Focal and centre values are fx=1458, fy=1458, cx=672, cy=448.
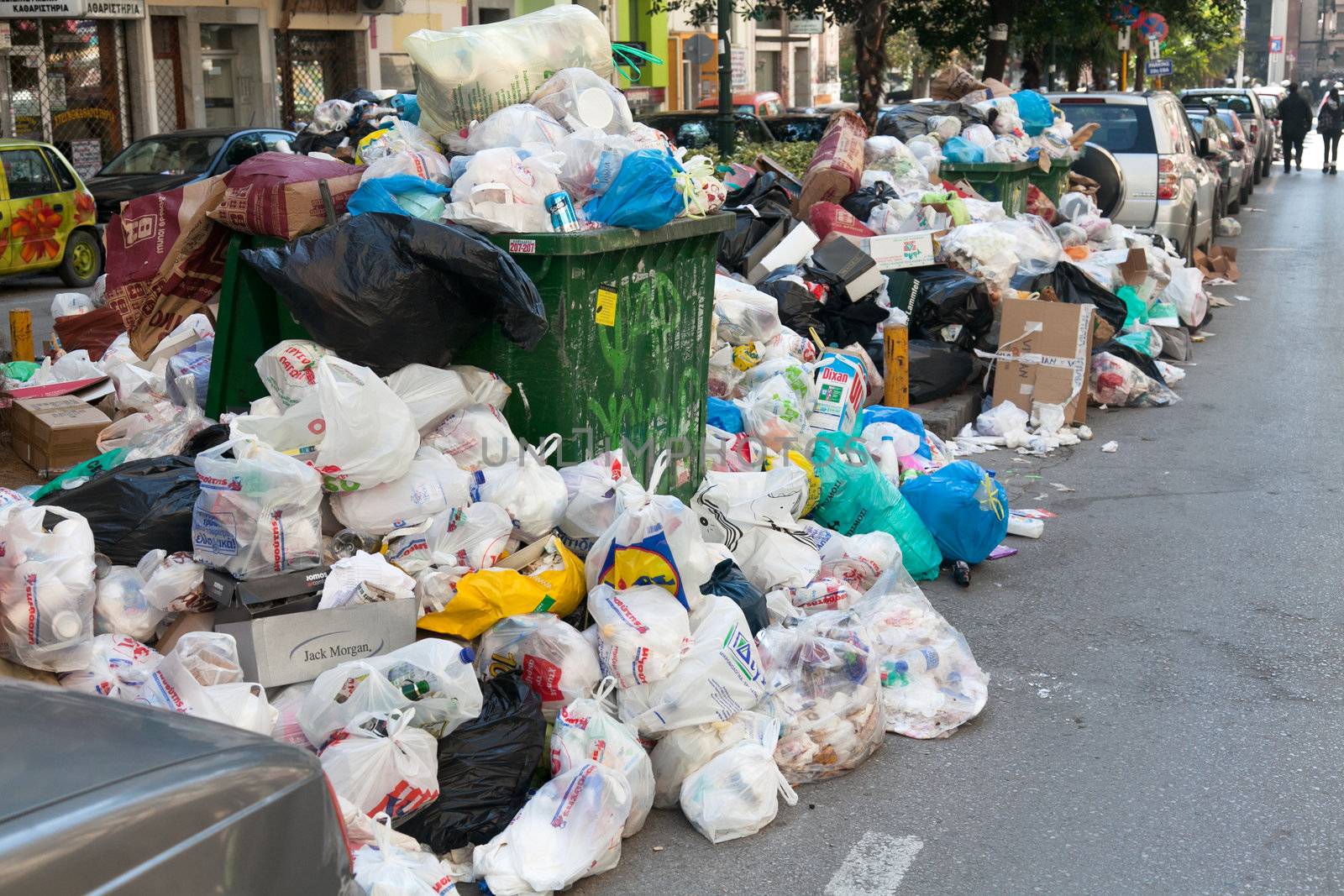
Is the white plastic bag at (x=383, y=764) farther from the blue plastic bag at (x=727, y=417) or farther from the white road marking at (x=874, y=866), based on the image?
the blue plastic bag at (x=727, y=417)

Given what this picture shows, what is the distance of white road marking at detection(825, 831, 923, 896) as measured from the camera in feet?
11.3

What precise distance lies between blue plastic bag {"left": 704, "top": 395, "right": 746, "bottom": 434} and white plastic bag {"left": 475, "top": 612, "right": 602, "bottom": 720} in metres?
2.27

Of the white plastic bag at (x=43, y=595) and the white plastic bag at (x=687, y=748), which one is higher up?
the white plastic bag at (x=43, y=595)

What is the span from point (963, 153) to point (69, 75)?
15317 mm

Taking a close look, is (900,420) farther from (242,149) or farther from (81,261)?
(242,149)

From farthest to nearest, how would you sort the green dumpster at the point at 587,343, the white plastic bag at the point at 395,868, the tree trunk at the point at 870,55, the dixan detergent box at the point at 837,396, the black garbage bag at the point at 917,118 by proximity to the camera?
the tree trunk at the point at 870,55
the black garbage bag at the point at 917,118
the dixan detergent box at the point at 837,396
the green dumpster at the point at 587,343
the white plastic bag at the point at 395,868

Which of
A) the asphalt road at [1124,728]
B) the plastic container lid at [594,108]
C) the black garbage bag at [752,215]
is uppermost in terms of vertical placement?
the plastic container lid at [594,108]

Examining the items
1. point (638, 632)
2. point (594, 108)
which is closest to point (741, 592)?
point (638, 632)

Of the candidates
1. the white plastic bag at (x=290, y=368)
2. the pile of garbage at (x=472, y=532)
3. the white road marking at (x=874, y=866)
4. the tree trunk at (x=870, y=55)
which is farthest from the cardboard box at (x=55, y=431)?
the tree trunk at (x=870, y=55)

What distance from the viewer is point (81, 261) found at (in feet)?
47.4

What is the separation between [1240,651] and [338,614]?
2999mm

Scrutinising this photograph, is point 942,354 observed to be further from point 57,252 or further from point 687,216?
point 57,252

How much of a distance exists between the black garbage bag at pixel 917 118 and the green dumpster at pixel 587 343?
665cm

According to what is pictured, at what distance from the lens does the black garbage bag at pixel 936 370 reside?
835 cm
